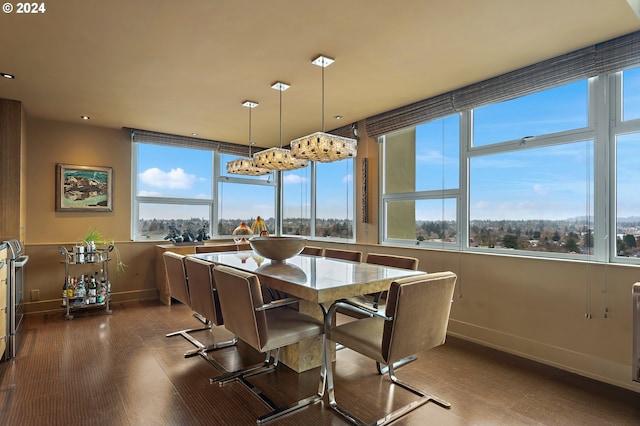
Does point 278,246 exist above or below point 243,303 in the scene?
above

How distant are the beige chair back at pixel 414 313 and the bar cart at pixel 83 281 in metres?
3.94

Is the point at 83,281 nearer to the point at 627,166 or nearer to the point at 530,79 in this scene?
the point at 530,79

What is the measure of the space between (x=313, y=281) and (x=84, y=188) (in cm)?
413

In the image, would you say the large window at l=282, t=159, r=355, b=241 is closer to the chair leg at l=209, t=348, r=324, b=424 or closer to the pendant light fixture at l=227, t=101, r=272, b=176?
the pendant light fixture at l=227, t=101, r=272, b=176

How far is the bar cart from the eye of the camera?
418 centimetres

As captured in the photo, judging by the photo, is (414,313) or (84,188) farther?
(84,188)

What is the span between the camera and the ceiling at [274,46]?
2148 mm

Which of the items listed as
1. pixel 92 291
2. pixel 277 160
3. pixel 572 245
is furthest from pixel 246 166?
pixel 572 245

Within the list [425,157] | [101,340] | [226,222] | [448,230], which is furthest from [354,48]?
[226,222]

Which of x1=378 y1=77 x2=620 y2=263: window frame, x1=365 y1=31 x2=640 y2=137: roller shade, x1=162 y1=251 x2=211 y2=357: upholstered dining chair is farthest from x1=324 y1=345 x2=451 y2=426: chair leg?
x1=365 y1=31 x2=640 y2=137: roller shade

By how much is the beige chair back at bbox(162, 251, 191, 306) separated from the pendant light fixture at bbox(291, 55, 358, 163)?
1338 millimetres

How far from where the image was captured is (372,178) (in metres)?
4.61

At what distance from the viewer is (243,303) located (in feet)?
6.64

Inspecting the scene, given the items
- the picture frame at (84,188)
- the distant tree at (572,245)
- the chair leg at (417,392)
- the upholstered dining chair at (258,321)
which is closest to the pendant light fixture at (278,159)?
the upholstered dining chair at (258,321)
